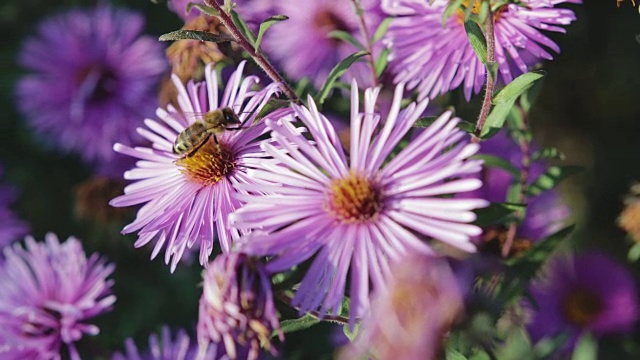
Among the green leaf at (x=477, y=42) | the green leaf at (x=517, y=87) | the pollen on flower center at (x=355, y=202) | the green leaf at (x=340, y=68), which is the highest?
the green leaf at (x=340, y=68)

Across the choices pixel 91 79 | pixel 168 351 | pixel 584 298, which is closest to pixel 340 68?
pixel 168 351

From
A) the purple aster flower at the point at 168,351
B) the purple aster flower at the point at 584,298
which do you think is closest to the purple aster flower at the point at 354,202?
the purple aster flower at the point at 168,351

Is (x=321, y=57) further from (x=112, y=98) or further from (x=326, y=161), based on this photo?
(x=326, y=161)

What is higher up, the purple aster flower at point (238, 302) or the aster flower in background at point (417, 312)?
the purple aster flower at point (238, 302)


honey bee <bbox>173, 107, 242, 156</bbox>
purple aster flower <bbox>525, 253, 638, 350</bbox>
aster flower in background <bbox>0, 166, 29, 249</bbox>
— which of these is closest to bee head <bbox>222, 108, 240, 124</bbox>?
honey bee <bbox>173, 107, 242, 156</bbox>

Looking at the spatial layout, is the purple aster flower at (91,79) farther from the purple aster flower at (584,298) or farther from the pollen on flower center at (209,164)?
the purple aster flower at (584,298)
